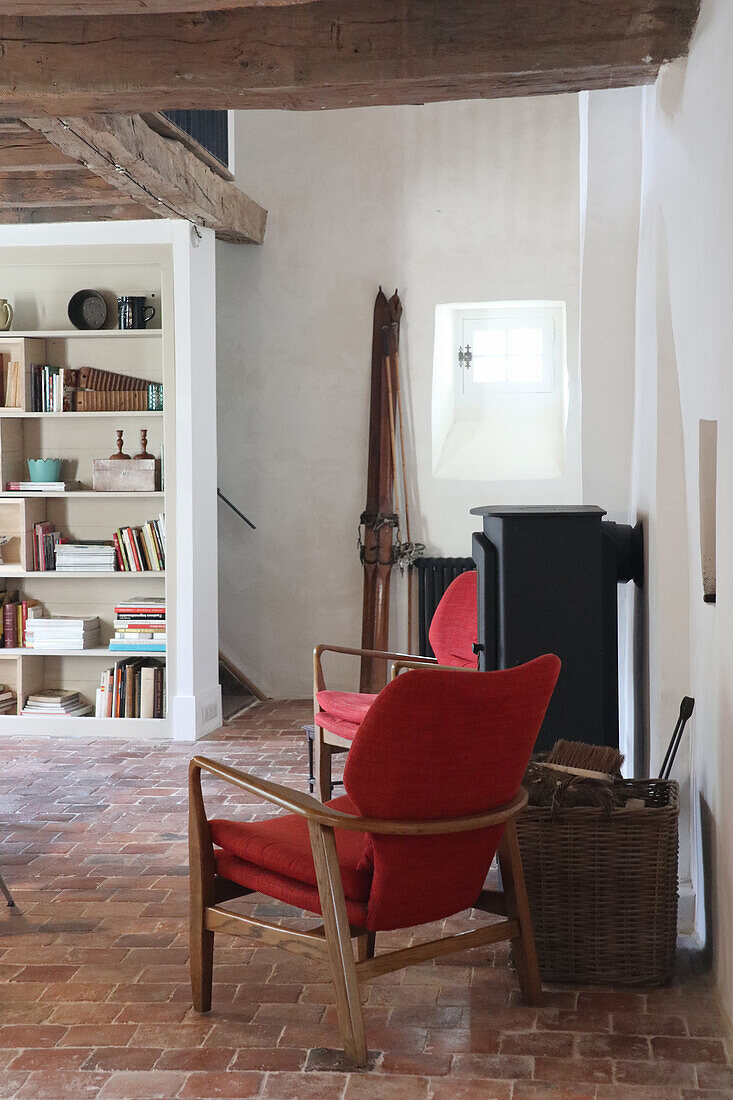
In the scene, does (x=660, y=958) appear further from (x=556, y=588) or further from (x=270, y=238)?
(x=270, y=238)

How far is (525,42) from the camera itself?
3123 millimetres

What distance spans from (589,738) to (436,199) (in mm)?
3870

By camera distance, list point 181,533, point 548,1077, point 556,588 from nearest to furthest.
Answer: point 548,1077 < point 556,588 < point 181,533

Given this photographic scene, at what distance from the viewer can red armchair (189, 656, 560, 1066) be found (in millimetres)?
2314

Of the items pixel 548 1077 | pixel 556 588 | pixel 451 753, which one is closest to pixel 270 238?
pixel 556 588

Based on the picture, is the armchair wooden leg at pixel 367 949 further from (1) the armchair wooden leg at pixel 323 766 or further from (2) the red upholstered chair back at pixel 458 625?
(2) the red upholstered chair back at pixel 458 625

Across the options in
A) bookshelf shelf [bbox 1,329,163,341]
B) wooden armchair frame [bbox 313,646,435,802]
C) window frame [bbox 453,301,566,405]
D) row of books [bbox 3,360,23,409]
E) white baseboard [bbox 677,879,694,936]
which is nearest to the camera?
white baseboard [bbox 677,879,694,936]

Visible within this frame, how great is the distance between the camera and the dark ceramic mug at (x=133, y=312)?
5699 millimetres

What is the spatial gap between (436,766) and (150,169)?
2999 mm

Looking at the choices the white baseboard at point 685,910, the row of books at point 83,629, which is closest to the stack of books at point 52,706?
the row of books at point 83,629

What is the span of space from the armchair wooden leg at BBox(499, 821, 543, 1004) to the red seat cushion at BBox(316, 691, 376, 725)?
4.45 ft

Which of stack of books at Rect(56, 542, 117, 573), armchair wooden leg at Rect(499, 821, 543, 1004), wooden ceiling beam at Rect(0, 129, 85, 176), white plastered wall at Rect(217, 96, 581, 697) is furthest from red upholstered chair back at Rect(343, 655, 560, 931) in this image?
white plastered wall at Rect(217, 96, 581, 697)

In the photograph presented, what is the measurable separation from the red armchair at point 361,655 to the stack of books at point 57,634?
5.89ft

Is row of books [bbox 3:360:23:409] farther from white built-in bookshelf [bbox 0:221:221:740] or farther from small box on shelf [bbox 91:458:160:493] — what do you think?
small box on shelf [bbox 91:458:160:493]
